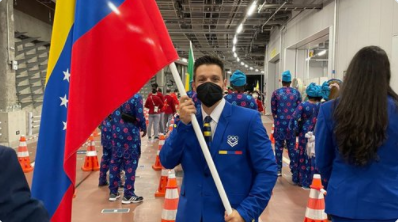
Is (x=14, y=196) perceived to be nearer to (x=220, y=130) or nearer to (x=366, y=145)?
(x=220, y=130)

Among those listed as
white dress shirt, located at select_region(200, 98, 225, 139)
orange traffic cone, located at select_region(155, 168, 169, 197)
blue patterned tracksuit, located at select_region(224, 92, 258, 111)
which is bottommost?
orange traffic cone, located at select_region(155, 168, 169, 197)

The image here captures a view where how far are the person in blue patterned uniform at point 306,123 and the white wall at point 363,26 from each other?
2.64 meters

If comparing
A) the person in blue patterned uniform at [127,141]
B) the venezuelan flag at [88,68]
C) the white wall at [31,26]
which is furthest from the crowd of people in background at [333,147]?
the white wall at [31,26]

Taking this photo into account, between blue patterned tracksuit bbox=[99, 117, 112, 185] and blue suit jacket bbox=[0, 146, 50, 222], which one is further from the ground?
blue suit jacket bbox=[0, 146, 50, 222]

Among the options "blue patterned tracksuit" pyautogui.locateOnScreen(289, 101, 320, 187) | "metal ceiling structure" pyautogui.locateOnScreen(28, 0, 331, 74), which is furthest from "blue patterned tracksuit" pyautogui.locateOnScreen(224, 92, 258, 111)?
"metal ceiling structure" pyautogui.locateOnScreen(28, 0, 331, 74)

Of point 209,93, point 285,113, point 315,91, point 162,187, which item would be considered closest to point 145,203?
point 162,187

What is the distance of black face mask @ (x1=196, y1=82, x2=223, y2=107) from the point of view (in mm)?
1954

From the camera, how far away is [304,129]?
21.2ft

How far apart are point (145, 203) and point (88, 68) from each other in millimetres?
4373

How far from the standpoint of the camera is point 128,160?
19.3 feet

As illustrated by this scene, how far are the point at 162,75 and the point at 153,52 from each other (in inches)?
1309

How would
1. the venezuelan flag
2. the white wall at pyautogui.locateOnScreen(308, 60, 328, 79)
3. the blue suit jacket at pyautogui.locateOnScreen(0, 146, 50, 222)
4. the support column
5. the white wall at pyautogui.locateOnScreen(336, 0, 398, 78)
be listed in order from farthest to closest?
the white wall at pyautogui.locateOnScreen(308, 60, 328, 79), the support column, the white wall at pyautogui.locateOnScreen(336, 0, 398, 78), the venezuelan flag, the blue suit jacket at pyautogui.locateOnScreen(0, 146, 50, 222)

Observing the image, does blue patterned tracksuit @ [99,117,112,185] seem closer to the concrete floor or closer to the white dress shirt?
the concrete floor

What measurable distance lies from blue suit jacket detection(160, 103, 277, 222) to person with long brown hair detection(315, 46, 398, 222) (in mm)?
427
